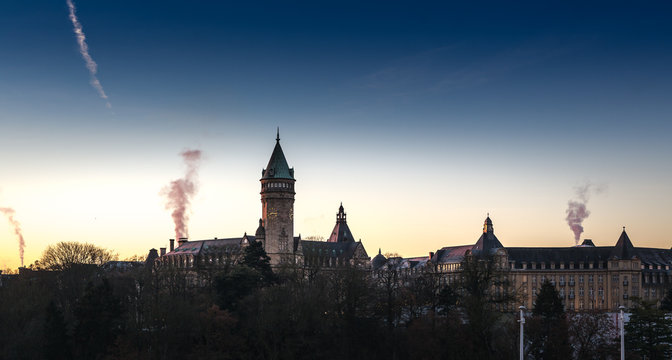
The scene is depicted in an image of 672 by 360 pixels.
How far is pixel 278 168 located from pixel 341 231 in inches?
1624

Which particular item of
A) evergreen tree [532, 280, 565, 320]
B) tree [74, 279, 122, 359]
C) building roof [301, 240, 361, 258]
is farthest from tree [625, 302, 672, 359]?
building roof [301, 240, 361, 258]

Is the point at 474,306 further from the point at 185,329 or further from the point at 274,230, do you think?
the point at 274,230

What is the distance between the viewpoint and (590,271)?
13812cm

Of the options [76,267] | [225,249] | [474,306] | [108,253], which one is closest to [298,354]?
[474,306]

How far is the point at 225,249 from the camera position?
481 feet

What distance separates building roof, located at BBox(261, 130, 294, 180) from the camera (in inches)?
5276

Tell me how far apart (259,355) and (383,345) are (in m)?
12.2

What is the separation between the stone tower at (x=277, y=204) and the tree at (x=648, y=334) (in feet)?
213

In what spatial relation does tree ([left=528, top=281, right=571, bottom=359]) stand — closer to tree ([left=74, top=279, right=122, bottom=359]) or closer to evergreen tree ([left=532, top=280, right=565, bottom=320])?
evergreen tree ([left=532, top=280, right=565, bottom=320])

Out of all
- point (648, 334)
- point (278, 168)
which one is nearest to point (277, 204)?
point (278, 168)

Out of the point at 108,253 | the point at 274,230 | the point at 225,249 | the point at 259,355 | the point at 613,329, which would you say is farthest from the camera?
the point at 225,249

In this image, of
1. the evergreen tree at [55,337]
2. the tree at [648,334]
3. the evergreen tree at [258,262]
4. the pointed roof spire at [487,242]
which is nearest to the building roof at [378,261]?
→ the pointed roof spire at [487,242]

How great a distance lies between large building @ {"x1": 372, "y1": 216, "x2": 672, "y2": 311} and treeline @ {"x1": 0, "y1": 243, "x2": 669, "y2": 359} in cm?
4807

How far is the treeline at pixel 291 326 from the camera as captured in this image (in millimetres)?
78312
